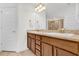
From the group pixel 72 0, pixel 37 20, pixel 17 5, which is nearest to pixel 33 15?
pixel 37 20

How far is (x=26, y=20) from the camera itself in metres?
2.18

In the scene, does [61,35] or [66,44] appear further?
[61,35]

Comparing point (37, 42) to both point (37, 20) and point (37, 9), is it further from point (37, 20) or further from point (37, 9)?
point (37, 9)

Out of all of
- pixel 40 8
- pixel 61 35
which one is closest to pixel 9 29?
pixel 40 8

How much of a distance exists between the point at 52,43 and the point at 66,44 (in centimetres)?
25

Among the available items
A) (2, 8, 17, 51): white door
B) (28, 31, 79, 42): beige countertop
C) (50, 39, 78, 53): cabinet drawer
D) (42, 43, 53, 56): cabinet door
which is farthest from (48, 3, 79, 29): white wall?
(2, 8, 17, 51): white door

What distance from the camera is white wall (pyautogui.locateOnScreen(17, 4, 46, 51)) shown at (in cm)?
217

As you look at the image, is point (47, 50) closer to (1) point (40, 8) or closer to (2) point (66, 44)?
(2) point (66, 44)

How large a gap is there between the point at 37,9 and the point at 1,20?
1.81ft

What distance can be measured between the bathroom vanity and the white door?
8.9 inches

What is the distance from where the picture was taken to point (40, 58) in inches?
85.9

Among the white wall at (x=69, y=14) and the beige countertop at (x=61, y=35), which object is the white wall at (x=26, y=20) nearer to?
the beige countertop at (x=61, y=35)

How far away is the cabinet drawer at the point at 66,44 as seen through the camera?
177 cm

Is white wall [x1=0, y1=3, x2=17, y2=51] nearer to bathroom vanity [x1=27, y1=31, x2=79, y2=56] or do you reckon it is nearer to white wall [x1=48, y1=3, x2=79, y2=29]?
bathroom vanity [x1=27, y1=31, x2=79, y2=56]
